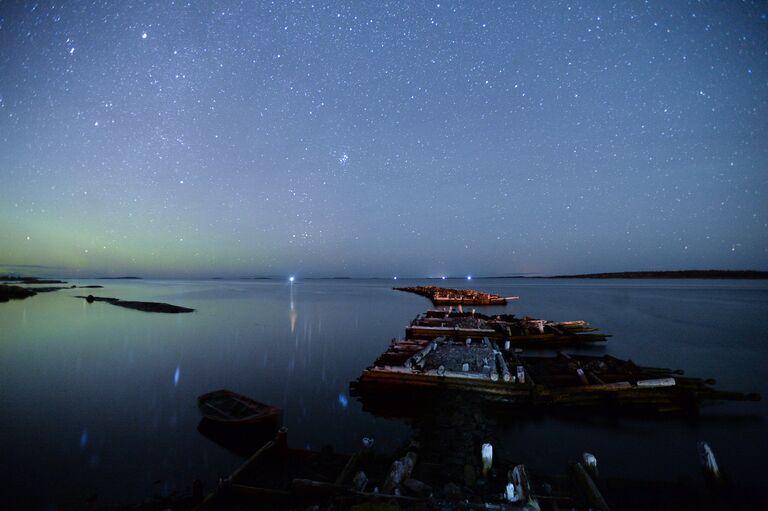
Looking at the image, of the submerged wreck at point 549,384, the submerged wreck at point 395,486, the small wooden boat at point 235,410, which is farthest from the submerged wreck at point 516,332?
the submerged wreck at point 395,486

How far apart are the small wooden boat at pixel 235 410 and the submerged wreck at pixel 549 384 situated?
14.9 feet

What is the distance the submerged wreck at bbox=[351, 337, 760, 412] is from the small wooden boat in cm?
456

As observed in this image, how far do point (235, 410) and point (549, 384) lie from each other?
12682 millimetres

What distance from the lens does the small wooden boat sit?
36.8 feet

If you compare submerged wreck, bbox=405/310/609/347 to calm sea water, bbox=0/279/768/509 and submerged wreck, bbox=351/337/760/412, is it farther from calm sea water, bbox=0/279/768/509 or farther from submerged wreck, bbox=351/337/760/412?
submerged wreck, bbox=351/337/760/412

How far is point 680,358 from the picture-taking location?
979 inches

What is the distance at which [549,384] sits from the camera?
14367mm

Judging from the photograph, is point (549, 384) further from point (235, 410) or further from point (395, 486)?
point (235, 410)

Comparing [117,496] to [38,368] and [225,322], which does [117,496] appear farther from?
[225,322]

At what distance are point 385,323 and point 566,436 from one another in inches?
1174

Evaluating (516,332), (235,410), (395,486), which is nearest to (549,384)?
(395,486)

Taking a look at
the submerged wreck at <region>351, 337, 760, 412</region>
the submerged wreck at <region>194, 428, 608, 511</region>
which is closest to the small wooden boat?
the submerged wreck at <region>194, 428, 608, 511</region>

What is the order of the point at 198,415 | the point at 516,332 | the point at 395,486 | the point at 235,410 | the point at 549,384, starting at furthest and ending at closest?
1. the point at 516,332
2. the point at 549,384
3. the point at 198,415
4. the point at 235,410
5. the point at 395,486

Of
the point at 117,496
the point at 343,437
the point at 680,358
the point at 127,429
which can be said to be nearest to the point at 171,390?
the point at 127,429
